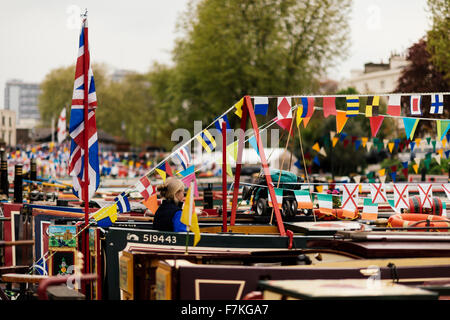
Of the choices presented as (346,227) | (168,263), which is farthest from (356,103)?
(168,263)

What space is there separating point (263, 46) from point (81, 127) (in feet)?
118

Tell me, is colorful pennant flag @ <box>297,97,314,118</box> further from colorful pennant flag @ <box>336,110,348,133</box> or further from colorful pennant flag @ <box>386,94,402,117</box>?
colorful pennant flag @ <box>386,94,402,117</box>

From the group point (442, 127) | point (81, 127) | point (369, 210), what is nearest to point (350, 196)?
point (369, 210)

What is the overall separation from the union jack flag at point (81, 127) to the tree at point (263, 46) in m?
34.1

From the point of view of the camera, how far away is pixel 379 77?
86.8 meters

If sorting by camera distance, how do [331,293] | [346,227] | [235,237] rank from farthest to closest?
1. [346,227]
2. [235,237]
3. [331,293]

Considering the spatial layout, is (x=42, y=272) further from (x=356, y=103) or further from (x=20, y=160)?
(x=20, y=160)

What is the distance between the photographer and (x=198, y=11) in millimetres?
45875

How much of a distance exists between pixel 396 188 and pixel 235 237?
4.39 m

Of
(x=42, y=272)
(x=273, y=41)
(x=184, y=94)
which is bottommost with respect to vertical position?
(x=42, y=272)

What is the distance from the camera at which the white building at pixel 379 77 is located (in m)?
82.6

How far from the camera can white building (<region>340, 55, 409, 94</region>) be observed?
82625 millimetres

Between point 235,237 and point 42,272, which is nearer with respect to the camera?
point 235,237

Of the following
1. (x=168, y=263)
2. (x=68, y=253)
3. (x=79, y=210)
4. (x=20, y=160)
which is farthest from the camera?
(x=20, y=160)
